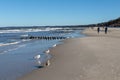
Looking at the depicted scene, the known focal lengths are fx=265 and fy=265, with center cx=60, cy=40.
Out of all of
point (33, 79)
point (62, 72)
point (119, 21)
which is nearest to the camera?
point (33, 79)

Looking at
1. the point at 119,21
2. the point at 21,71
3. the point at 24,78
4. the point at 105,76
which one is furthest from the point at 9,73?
the point at 119,21

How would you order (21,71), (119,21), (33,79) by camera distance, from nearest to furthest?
1. (33,79)
2. (21,71)
3. (119,21)

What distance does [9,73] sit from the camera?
1359 centimetres

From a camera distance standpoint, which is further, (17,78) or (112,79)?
(17,78)

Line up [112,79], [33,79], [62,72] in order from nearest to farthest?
[112,79]
[33,79]
[62,72]

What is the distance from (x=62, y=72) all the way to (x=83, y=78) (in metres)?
2.09

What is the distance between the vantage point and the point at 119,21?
19700cm

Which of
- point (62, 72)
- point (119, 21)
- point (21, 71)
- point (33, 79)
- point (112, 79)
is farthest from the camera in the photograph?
point (119, 21)

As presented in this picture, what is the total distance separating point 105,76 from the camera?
11289 mm

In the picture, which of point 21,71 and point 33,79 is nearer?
point 33,79

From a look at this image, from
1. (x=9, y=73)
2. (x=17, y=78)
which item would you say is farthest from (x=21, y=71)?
(x=17, y=78)

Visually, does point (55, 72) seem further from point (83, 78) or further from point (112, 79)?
point (112, 79)

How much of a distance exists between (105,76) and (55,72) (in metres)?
2.84

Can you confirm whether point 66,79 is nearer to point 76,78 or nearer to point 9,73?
point 76,78
